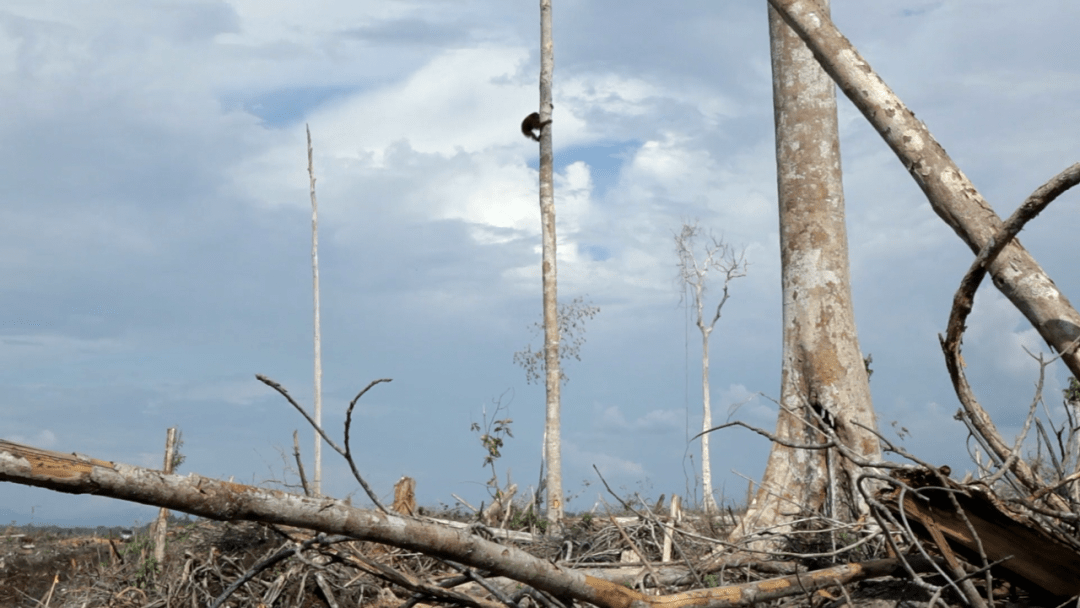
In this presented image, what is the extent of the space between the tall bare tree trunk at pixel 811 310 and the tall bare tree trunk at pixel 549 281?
5908 millimetres

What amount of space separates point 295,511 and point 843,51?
14.1 ft

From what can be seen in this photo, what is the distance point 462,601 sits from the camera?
3.39 meters

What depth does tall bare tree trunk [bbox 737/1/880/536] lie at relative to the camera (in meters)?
6.21

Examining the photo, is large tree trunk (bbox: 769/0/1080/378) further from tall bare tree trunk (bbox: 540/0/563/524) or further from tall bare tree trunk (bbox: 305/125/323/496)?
tall bare tree trunk (bbox: 305/125/323/496)

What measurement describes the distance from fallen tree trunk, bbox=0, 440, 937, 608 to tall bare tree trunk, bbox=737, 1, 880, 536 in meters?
2.56

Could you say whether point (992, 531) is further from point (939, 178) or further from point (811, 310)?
point (811, 310)

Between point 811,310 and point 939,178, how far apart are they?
6.84ft

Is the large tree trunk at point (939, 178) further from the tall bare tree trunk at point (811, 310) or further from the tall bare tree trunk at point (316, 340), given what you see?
the tall bare tree trunk at point (316, 340)

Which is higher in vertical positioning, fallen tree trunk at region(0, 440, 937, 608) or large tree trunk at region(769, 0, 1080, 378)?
large tree trunk at region(769, 0, 1080, 378)

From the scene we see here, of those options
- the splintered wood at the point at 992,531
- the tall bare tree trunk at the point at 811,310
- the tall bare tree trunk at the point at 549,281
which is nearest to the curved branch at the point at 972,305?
the splintered wood at the point at 992,531

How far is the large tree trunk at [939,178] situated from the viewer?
4.28m

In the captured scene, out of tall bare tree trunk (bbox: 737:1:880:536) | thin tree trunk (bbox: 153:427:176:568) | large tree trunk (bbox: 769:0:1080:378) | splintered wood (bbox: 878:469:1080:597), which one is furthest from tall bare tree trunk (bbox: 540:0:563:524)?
splintered wood (bbox: 878:469:1080:597)

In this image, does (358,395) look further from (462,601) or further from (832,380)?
(832,380)

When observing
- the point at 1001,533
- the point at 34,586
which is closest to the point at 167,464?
the point at 34,586
